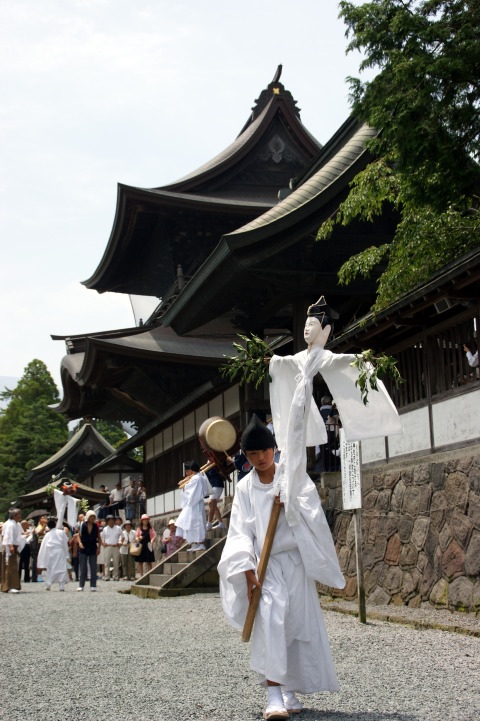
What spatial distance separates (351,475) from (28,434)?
48591mm

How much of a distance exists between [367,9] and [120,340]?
10.5 m

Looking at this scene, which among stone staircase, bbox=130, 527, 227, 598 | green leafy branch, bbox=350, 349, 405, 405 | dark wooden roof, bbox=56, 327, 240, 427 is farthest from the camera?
dark wooden roof, bbox=56, 327, 240, 427

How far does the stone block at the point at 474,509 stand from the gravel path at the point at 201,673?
1.25m

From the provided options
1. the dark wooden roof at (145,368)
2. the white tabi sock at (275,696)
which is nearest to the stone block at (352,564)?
the dark wooden roof at (145,368)

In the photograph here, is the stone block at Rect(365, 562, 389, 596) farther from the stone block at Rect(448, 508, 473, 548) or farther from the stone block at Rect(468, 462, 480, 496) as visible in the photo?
the stone block at Rect(468, 462, 480, 496)

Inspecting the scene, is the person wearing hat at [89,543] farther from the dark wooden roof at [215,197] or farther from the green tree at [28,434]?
the green tree at [28,434]

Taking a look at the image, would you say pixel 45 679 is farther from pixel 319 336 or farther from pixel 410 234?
pixel 410 234

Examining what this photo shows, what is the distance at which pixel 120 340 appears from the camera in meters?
19.8

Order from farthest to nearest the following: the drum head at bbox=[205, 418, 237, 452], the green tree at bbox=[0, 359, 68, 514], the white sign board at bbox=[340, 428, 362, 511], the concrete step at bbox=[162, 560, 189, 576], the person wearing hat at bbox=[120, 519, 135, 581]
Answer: the green tree at bbox=[0, 359, 68, 514] → the person wearing hat at bbox=[120, 519, 135, 581] → the drum head at bbox=[205, 418, 237, 452] → the concrete step at bbox=[162, 560, 189, 576] → the white sign board at bbox=[340, 428, 362, 511]

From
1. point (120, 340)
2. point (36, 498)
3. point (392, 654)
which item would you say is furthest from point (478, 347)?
point (36, 498)

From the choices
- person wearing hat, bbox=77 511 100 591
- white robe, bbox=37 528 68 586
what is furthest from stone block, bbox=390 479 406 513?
white robe, bbox=37 528 68 586

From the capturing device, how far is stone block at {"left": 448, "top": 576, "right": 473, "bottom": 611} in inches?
359

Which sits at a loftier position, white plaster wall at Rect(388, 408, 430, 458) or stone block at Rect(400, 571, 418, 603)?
white plaster wall at Rect(388, 408, 430, 458)

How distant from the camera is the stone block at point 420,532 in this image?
10281mm
